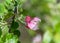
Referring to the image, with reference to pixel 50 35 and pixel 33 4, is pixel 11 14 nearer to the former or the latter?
pixel 50 35

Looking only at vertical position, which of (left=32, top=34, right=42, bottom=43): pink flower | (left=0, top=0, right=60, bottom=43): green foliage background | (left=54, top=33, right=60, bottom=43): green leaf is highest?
(left=0, top=0, right=60, bottom=43): green foliage background

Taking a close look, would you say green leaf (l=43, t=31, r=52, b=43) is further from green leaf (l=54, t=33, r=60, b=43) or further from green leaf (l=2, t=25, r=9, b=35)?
green leaf (l=2, t=25, r=9, b=35)

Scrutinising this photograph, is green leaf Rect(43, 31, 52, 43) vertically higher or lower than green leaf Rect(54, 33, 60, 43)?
higher

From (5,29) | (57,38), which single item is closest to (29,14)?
(57,38)

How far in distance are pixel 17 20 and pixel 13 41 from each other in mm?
84

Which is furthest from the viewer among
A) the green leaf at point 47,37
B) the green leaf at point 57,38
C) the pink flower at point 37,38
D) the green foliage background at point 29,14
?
the pink flower at point 37,38

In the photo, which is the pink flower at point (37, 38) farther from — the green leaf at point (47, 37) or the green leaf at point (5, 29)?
the green leaf at point (5, 29)

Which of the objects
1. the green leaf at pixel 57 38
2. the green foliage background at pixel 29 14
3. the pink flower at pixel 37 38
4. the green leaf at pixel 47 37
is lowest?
the pink flower at pixel 37 38

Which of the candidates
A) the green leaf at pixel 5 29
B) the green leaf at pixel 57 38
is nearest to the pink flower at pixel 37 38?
the green leaf at pixel 57 38

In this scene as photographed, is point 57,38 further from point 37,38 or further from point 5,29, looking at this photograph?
point 5,29

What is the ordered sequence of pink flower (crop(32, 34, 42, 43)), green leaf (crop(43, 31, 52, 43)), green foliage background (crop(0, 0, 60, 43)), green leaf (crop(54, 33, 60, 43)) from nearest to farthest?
green foliage background (crop(0, 0, 60, 43)) < green leaf (crop(43, 31, 52, 43)) < green leaf (crop(54, 33, 60, 43)) < pink flower (crop(32, 34, 42, 43))

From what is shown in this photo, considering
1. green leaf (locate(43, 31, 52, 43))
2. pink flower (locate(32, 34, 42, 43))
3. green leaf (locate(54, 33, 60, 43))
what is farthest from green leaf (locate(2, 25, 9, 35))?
pink flower (locate(32, 34, 42, 43))

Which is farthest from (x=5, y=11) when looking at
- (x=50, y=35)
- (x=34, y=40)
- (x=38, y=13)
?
(x=34, y=40)

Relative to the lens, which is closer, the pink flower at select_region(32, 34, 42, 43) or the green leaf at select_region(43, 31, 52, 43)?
the green leaf at select_region(43, 31, 52, 43)
